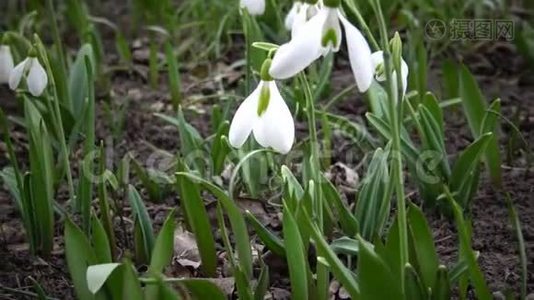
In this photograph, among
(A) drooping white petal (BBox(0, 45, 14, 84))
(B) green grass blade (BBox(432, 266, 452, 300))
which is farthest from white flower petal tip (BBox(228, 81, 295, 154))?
(A) drooping white petal (BBox(0, 45, 14, 84))

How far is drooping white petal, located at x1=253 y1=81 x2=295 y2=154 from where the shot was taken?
1.70 m

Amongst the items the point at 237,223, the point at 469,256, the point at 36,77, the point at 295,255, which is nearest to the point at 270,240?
the point at 237,223

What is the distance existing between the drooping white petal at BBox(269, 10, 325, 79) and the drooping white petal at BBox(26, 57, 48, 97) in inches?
34.1

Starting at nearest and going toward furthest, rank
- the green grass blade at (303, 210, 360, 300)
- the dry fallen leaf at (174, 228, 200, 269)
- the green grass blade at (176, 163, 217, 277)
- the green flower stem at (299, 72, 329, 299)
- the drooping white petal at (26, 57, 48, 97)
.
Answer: the green grass blade at (303, 210, 360, 300) < the green flower stem at (299, 72, 329, 299) < the green grass blade at (176, 163, 217, 277) < the dry fallen leaf at (174, 228, 200, 269) < the drooping white petal at (26, 57, 48, 97)

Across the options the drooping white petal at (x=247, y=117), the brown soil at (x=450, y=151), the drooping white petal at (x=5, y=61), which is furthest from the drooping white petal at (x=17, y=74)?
the drooping white petal at (x=247, y=117)

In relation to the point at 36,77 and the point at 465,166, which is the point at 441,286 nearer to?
the point at 465,166

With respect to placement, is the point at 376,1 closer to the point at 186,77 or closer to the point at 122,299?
the point at 122,299

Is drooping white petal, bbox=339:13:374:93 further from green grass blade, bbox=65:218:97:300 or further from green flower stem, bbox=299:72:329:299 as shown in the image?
green grass blade, bbox=65:218:97:300

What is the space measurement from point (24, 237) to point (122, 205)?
24 cm

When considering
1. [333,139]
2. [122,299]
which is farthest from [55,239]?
[333,139]

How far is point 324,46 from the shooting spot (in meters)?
1.54

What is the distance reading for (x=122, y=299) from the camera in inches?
67.8

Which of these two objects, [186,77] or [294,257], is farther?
[186,77]

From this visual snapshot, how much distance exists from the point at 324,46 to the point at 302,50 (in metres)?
0.04
